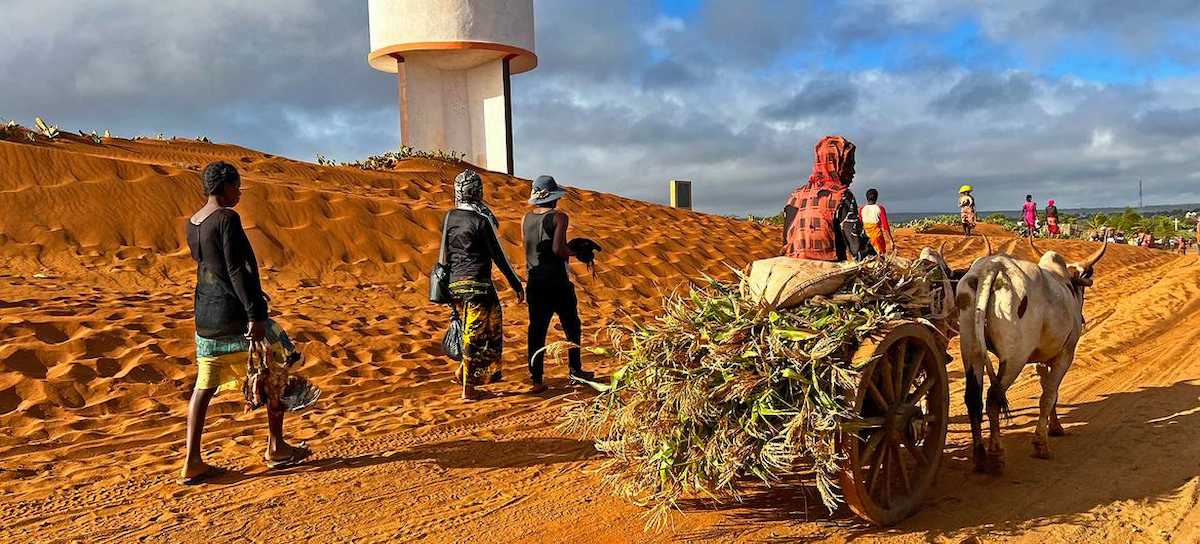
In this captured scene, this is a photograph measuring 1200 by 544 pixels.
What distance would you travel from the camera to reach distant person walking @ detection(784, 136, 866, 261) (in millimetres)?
4363

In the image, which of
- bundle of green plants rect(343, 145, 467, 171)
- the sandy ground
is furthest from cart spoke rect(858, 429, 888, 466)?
bundle of green plants rect(343, 145, 467, 171)

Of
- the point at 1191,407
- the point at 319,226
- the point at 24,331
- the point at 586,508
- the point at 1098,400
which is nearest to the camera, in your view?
the point at 586,508

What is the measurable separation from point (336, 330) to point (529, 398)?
2.78 metres

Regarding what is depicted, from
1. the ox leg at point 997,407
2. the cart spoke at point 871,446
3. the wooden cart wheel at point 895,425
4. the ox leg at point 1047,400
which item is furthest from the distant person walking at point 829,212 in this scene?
the ox leg at point 1047,400

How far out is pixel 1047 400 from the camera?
514cm

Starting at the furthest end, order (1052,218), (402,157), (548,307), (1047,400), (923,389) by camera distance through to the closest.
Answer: (1052,218) < (402,157) < (548,307) < (1047,400) < (923,389)

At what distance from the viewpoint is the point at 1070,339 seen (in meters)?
5.34

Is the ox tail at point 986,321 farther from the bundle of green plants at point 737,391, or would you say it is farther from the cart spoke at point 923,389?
the bundle of green plants at point 737,391

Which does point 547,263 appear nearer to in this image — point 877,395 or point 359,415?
point 359,415

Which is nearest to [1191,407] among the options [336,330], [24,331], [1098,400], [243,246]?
[1098,400]

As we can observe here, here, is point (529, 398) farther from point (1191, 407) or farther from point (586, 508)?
point (1191, 407)

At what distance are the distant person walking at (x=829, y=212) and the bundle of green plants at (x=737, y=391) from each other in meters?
0.25

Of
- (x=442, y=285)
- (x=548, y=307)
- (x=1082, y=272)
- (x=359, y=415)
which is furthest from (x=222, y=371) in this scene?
(x=1082, y=272)

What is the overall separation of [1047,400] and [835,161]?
2178 mm
